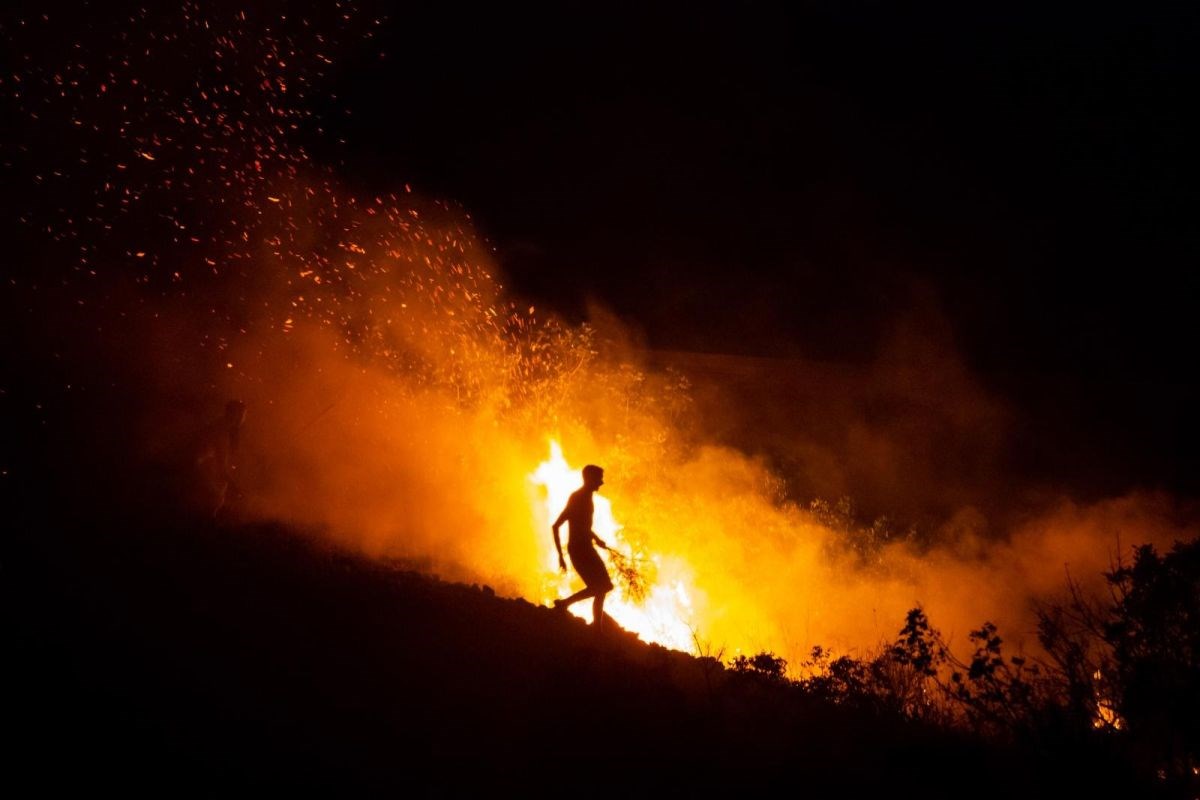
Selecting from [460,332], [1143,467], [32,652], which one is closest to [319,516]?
[460,332]

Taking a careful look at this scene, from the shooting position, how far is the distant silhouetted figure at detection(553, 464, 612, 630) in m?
7.89

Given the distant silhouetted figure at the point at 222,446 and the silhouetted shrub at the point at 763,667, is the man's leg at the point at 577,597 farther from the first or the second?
the distant silhouetted figure at the point at 222,446

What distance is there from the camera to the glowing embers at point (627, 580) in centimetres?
1228

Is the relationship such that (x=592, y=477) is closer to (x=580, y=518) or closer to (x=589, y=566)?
(x=580, y=518)

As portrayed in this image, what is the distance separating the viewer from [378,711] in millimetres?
4828

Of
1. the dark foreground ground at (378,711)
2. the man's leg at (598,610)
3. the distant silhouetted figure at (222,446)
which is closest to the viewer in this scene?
the dark foreground ground at (378,711)

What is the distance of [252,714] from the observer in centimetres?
457

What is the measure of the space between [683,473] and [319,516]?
644 cm

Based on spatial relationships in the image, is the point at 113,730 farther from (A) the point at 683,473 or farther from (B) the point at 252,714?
(A) the point at 683,473

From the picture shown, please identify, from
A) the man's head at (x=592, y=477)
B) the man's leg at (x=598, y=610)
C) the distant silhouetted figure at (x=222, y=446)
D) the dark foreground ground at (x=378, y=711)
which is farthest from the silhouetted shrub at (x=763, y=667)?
the distant silhouetted figure at (x=222, y=446)

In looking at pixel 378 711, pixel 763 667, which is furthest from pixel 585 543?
pixel 378 711

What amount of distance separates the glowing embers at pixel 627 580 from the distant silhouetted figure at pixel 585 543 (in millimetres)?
3477

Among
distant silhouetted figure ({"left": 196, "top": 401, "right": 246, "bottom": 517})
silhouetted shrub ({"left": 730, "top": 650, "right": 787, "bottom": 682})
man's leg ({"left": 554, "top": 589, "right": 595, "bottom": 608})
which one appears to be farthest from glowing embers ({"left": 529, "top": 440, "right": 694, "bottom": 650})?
distant silhouetted figure ({"left": 196, "top": 401, "right": 246, "bottom": 517})

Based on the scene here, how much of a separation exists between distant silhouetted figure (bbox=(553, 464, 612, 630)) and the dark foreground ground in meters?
0.95
